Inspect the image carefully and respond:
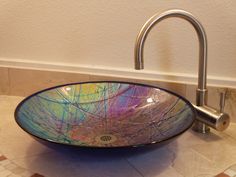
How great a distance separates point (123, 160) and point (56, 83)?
46 cm

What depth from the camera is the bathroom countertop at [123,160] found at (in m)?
0.77

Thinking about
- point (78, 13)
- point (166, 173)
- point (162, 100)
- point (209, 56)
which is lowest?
point (166, 173)

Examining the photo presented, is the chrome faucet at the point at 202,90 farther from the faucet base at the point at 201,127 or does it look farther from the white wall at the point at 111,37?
the white wall at the point at 111,37

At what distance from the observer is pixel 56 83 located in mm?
1191

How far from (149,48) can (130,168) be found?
42cm

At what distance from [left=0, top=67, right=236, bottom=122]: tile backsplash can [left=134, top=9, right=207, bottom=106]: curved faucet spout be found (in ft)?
0.28

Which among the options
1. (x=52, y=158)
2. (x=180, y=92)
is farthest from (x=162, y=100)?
(x=52, y=158)

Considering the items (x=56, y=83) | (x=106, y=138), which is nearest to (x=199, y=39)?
(x=106, y=138)

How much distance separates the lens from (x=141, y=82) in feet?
3.59

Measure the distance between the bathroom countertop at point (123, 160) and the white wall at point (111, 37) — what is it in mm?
229

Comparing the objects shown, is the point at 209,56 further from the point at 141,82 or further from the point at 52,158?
the point at 52,158

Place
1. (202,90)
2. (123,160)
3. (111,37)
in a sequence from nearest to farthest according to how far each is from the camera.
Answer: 1. (123,160)
2. (202,90)
3. (111,37)

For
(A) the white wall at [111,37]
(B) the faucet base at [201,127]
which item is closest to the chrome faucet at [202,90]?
(B) the faucet base at [201,127]

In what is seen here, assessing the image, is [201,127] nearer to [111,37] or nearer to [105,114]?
[105,114]
